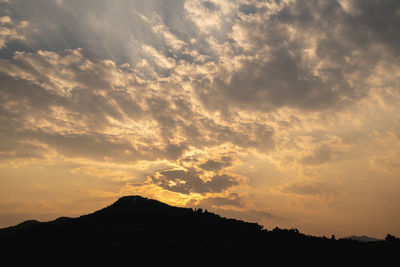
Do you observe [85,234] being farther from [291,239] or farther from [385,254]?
[385,254]

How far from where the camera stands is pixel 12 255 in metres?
61.7

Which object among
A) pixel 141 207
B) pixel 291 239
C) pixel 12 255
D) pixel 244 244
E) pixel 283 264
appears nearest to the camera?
pixel 12 255

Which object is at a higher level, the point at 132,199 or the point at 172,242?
the point at 132,199

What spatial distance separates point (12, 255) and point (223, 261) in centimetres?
4892

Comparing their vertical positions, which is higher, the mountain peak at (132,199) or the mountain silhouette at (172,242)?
the mountain peak at (132,199)

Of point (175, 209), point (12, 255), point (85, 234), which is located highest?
point (175, 209)

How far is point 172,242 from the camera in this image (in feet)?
236

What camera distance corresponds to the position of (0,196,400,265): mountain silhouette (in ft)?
211

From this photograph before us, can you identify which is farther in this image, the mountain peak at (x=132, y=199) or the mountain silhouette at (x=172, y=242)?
the mountain peak at (x=132, y=199)

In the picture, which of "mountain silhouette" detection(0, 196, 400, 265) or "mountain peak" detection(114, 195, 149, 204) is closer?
"mountain silhouette" detection(0, 196, 400, 265)

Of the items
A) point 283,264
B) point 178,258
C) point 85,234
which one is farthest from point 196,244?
point 85,234

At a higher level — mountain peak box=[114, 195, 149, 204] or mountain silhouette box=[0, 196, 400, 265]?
mountain peak box=[114, 195, 149, 204]

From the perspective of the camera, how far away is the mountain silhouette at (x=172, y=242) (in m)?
64.2

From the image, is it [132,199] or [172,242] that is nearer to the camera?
[172,242]
